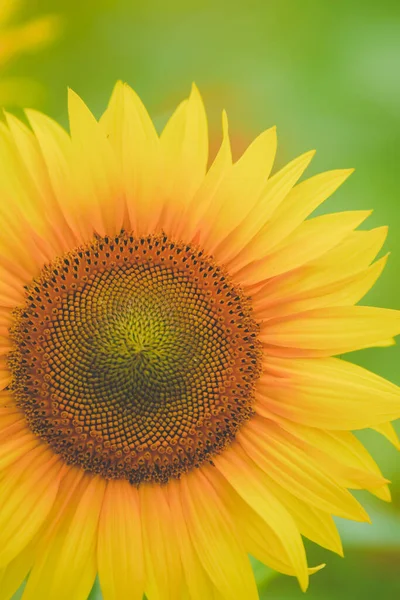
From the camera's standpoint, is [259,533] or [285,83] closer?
[259,533]

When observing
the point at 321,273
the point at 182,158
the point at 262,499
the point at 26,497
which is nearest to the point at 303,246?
the point at 321,273

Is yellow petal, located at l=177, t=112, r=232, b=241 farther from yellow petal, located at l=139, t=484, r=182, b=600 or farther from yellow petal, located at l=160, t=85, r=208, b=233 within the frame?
yellow petal, located at l=139, t=484, r=182, b=600

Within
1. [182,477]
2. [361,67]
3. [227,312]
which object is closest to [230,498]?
[182,477]

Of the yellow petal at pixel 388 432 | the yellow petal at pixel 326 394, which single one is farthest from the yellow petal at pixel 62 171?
the yellow petal at pixel 388 432

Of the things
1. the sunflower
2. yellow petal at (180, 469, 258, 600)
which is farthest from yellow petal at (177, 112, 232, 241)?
yellow petal at (180, 469, 258, 600)

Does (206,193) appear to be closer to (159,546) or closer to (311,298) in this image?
(311,298)

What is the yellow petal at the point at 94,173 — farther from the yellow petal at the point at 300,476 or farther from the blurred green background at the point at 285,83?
the yellow petal at the point at 300,476

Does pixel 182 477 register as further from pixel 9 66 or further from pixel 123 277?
pixel 9 66
